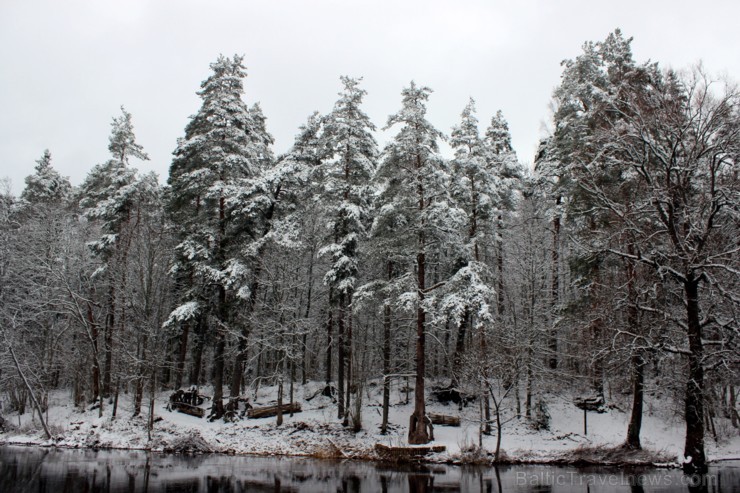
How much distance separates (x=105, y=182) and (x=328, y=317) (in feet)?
61.0

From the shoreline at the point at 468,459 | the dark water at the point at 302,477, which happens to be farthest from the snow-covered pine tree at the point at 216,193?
the dark water at the point at 302,477

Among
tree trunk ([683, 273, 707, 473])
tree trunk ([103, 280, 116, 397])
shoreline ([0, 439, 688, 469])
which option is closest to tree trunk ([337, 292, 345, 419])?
shoreline ([0, 439, 688, 469])

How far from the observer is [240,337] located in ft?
90.2

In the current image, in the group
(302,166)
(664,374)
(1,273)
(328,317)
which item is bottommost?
(664,374)

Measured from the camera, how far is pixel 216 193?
89.6ft

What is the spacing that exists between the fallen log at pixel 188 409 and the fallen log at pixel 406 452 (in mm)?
11676

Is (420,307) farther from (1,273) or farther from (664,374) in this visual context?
(1,273)

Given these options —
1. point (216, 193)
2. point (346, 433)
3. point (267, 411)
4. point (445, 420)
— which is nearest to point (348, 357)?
point (346, 433)

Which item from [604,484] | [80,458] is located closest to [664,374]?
[604,484]

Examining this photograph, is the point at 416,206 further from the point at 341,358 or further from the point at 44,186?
the point at 44,186

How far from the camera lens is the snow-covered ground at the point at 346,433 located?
73.2 ft

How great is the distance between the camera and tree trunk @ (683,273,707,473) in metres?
16.7

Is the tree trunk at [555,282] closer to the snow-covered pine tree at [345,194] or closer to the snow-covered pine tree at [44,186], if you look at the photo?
the snow-covered pine tree at [345,194]

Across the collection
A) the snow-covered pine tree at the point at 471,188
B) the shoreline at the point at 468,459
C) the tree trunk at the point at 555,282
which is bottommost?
the shoreline at the point at 468,459
